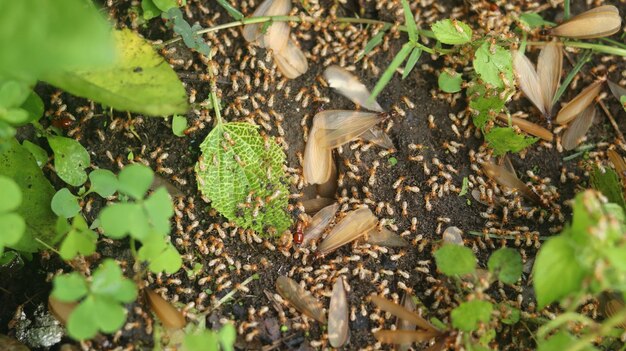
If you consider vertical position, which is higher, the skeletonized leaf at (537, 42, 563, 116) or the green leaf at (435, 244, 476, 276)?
the skeletonized leaf at (537, 42, 563, 116)

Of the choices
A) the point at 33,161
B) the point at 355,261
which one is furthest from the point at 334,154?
the point at 33,161

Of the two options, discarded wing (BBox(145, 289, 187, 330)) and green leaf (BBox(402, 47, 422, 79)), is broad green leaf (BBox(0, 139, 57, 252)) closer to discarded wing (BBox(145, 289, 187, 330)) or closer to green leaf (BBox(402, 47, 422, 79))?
discarded wing (BBox(145, 289, 187, 330))

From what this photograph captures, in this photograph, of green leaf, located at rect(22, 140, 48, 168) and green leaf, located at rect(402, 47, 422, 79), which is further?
green leaf, located at rect(402, 47, 422, 79)

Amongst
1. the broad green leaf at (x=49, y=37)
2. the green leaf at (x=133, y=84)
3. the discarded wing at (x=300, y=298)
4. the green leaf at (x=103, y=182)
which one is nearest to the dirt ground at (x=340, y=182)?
the discarded wing at (x=300, y=298)

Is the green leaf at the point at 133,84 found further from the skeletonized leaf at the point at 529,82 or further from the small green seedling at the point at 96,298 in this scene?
the skeletonized leaf at the point at 529,82

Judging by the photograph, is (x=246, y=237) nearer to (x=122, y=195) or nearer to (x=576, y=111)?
(x=122, y=195)

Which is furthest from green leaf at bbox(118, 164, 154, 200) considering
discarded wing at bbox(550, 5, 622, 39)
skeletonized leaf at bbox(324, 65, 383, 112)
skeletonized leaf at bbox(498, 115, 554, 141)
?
discarded wing at bbox(550, 5, 622, 39)

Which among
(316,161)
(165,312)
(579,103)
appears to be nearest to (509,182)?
(579,103)
